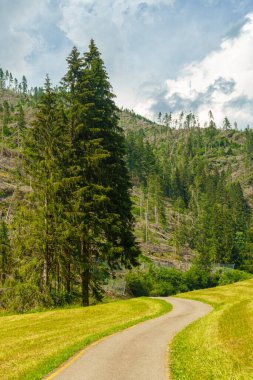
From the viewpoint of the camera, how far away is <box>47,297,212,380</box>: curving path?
995 centimetres

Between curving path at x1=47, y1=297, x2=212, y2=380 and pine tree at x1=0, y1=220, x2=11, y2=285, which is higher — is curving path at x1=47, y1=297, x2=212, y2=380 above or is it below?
below

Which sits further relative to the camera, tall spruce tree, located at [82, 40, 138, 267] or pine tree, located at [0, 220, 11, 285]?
pine tree, located at [0, 220, 11, 285]

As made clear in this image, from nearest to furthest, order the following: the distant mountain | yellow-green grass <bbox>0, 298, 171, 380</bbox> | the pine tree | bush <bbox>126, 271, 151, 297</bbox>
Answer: yellow-green grass <bbox>0, 298, 171, 380</bbox>
the pine tree
bush <bbox>126, 271, 151, 297</bbox>
the distant mountain

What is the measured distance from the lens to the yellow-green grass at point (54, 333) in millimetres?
11290

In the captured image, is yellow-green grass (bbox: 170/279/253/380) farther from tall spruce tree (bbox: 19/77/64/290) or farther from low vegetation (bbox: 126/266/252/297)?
low vegetation (bbox: 126/266/252/297)

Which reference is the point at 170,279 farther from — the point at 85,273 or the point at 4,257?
the point at 85,273

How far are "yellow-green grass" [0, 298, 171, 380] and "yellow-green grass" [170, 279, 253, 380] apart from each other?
11.4 ft

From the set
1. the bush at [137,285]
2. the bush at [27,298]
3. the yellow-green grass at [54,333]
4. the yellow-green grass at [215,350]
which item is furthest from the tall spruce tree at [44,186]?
the bush at [137,285]

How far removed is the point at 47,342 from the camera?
14.5 meters

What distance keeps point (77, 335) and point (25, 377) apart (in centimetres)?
571

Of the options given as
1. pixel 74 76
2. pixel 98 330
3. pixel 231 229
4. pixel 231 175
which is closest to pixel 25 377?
pixel 98 330

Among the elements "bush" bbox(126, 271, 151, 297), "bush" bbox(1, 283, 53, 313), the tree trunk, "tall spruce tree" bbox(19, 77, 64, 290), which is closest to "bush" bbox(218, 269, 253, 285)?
"bush" bbox(126, 271, 151, 297)

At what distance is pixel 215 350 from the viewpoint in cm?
1218

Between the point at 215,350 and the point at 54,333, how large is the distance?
292 inches
